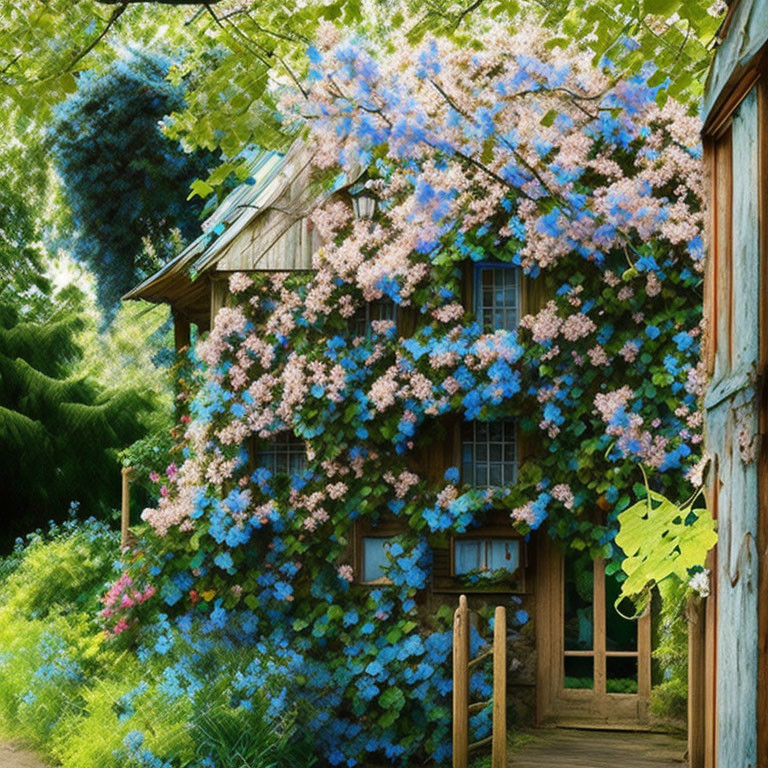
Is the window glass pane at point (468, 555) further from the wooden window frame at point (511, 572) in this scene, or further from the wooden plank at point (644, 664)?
the wooden plank at point (644, 664)

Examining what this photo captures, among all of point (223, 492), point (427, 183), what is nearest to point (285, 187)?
point (427, 183)

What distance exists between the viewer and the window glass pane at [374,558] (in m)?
9.55

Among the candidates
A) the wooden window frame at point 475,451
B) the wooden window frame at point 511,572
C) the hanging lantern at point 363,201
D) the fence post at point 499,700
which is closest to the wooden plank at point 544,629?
the wooden window frame at point 511,572

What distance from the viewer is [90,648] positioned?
9.62 m

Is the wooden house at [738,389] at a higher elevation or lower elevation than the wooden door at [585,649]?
higher

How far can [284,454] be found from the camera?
9.84 m

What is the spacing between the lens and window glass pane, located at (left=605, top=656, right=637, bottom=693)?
935cm

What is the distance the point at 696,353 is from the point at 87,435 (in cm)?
1042

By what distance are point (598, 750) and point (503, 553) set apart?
1.79 m

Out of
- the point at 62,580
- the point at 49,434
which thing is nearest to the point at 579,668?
the point at 62,580

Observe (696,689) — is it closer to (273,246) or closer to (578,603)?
(578,603)

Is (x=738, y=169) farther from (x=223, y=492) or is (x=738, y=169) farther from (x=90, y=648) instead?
(x=90, y=648)

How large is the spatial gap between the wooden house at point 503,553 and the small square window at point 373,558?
0.01 meters

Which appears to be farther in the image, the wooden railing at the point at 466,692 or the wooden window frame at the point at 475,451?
the wooden window frame at the point at 475,451
